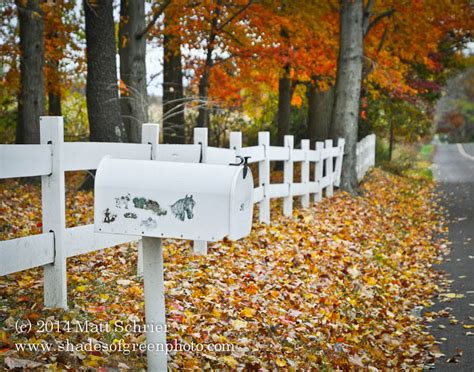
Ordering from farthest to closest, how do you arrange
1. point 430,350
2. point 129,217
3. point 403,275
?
1. point 403,275
2. point 430,350
3. point 129,217

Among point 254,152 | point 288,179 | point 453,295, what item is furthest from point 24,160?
point 288,179

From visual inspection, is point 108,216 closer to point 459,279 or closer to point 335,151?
point 459,279

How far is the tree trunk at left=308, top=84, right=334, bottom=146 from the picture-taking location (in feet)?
73.5

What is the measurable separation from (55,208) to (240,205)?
2044mm

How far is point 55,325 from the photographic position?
541 centimetres

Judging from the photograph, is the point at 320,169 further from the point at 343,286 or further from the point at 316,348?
the point at 316,348

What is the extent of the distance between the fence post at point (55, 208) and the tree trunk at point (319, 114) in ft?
56.1

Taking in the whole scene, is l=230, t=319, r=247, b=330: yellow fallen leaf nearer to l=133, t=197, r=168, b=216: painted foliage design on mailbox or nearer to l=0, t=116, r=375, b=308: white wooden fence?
l=0, t=116, r=375, b=308: white wooden fence

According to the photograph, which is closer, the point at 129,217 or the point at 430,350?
the point at 129,217

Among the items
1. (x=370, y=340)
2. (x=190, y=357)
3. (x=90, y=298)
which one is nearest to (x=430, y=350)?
(x=370, y=340)

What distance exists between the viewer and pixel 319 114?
74.8 feet

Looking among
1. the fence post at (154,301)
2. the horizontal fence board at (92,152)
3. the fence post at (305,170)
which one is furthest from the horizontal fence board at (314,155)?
the fence post at (154,301)

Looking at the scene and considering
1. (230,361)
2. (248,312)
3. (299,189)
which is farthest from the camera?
(299,189)

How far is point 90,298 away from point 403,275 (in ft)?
17.3
